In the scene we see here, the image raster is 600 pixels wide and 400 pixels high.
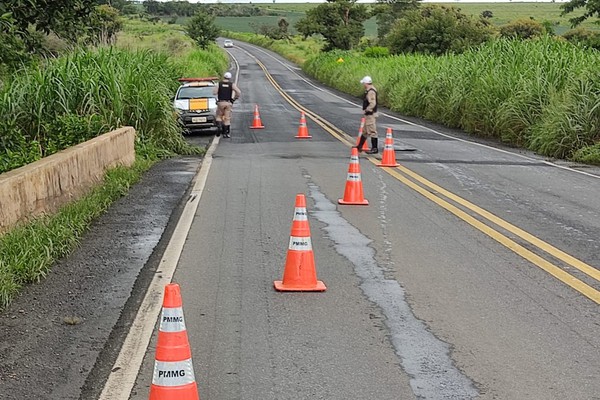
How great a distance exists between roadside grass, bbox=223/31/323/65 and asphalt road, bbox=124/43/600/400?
6765 centimetres

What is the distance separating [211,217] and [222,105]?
12.4m

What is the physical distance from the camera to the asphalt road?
5020 mm

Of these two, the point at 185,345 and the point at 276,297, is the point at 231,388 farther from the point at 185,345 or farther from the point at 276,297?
the point at 276,297

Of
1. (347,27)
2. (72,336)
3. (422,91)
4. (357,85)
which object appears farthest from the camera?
(347,27)

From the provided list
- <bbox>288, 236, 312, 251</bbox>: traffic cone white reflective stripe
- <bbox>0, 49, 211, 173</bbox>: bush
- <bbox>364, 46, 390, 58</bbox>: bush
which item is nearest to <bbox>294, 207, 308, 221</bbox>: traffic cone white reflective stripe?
<bbox>288, 236, 312, 251</bbox>: traffic cone white reflective stripe

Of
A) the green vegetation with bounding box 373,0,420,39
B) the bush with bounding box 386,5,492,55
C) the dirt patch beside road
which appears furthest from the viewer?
the green vegetation with bounding box 373,0,420,39

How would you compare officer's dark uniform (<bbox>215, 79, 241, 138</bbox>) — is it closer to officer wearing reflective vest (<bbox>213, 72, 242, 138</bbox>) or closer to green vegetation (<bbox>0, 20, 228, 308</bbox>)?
officer wearing reflective vest (<bbox>213, 72, 242, 138</bbox>)

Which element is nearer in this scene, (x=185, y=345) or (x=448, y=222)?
(x=185, y=345)

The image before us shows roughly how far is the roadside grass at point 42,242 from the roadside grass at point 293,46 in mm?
69859

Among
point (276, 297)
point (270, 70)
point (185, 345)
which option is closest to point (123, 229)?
point (276, 297)

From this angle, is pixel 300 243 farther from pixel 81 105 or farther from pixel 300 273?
pixel 81 105

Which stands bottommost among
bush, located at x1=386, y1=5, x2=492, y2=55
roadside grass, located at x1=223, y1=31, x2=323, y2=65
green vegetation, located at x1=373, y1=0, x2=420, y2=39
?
roadside grass, located at x1=223, y1=31, x2=323, y2=65

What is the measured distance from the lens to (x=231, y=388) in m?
4.81

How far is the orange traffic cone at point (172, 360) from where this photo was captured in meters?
4.00
